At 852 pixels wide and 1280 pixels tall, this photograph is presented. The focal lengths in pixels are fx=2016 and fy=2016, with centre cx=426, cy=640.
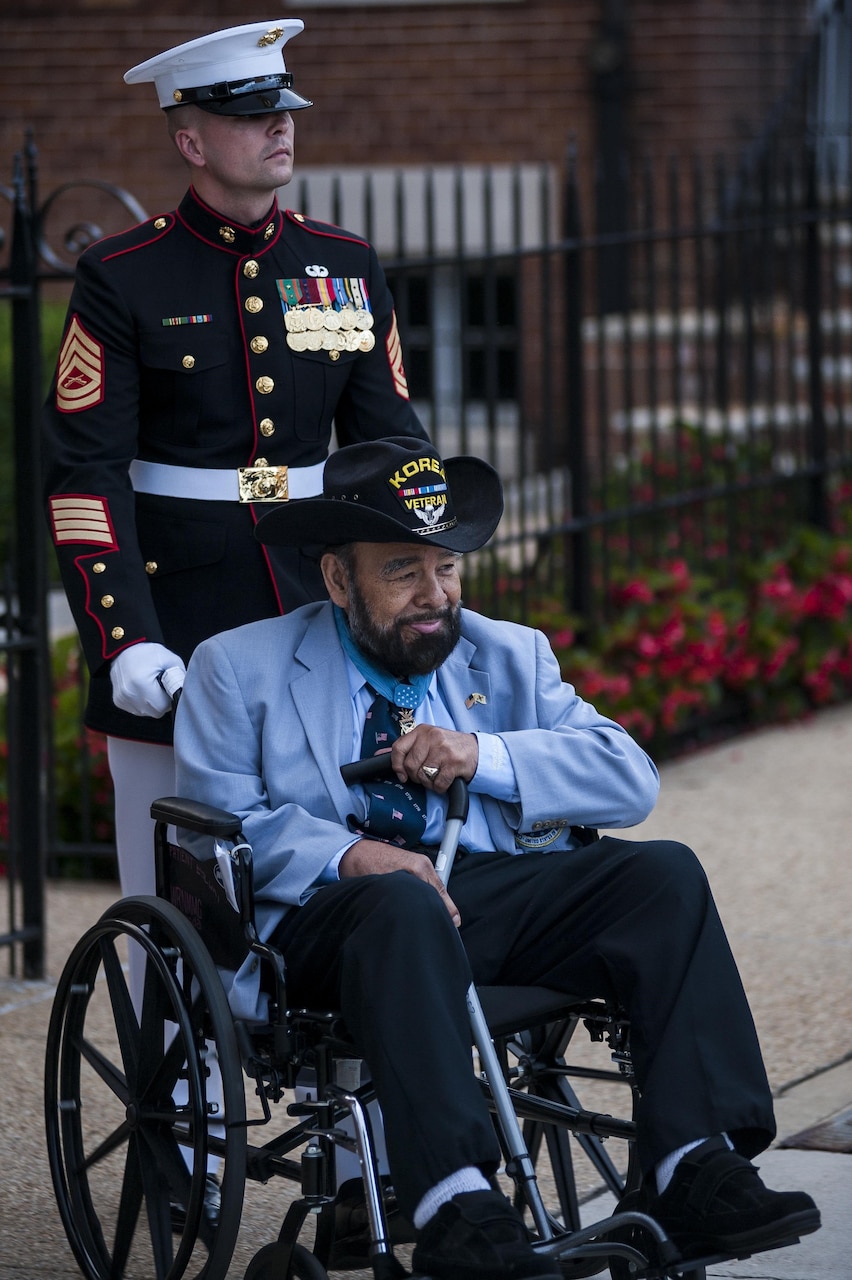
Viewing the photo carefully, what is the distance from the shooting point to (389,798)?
3.14 meters

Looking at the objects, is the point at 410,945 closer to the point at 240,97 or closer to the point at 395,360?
the point at 395,360

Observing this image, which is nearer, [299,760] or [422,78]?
[299,760]

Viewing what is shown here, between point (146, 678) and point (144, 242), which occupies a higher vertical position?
point (144, 242)

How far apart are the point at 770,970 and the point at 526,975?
2142 millimetres

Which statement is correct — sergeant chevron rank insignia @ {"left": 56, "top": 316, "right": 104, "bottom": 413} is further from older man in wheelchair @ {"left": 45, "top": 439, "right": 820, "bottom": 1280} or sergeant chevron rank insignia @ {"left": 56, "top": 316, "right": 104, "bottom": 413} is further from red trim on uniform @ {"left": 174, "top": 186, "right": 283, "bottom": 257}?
older man in wheelchair @ {"left": 45, "top": 439, "right": 820, "bottom": 1280}

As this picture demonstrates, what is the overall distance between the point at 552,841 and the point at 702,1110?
55cm

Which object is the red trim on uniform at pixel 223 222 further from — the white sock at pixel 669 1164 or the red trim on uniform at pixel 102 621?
the white sock at pixel 669 1164

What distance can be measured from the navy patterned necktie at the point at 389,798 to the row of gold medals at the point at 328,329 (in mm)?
741

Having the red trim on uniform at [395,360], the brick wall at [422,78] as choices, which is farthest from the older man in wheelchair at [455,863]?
the brick wall at [422,78]

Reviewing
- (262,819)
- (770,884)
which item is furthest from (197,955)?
(770,884)

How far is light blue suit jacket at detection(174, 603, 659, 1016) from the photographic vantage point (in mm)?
3031

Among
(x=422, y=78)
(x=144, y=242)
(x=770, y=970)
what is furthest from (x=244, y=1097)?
(x=422, y=78)

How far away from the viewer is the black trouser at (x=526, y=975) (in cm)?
270

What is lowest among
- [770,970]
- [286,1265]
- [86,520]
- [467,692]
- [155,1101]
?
[770,970]
